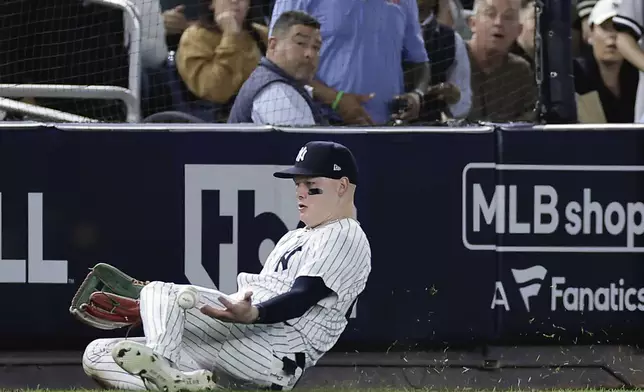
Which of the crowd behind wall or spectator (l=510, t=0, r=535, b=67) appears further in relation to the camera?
spectator (l=510, t=0, r=535, b=67)

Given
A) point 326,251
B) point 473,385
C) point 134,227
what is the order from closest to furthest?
point 326,251 → point 473,385 → point 134,227

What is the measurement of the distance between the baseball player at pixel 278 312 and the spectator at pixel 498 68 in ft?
6.34

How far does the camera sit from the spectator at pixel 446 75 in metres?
6.59

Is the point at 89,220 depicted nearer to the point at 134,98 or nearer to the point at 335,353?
the point at 134,98

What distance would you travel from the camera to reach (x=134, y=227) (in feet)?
20.9

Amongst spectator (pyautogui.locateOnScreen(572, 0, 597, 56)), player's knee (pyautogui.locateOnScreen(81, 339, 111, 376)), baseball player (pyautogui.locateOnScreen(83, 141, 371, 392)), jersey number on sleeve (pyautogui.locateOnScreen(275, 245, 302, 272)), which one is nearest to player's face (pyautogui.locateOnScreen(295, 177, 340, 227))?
baseball player (pyautogui.locateOnScreen(83, 141, 371, 392))

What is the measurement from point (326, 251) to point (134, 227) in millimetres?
1981

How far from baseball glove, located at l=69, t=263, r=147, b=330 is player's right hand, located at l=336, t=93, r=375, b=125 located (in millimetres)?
2087

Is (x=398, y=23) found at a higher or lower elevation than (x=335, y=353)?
higher

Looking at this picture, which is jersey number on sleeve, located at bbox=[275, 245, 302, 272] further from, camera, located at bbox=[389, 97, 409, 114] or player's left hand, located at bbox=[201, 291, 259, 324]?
camera, located at bbox=[389, 97, 409, 114]

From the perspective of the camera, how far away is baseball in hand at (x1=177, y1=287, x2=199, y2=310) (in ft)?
14.5

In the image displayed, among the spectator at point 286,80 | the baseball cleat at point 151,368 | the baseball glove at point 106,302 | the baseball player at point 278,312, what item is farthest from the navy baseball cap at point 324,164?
the spectator at point 286,80

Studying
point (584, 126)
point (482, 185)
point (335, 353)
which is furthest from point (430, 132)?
point (335, 353)

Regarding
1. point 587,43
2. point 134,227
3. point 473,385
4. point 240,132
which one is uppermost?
point 587,43
